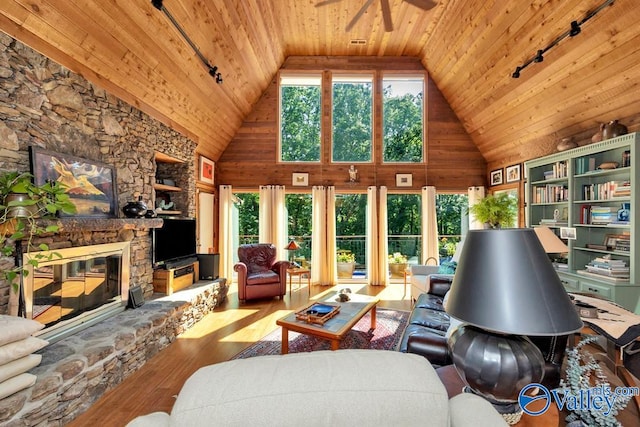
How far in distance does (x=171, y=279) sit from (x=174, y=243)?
58cm

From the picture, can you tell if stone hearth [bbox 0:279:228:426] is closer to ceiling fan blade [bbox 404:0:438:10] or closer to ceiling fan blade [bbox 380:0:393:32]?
ceiling fan blade [bbox 380:0:393:32]

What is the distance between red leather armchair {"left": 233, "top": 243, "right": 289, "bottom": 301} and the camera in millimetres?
5027

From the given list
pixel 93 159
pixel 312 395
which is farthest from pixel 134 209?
pixel 312 395

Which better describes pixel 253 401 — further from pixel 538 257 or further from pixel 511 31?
pixel 511 31

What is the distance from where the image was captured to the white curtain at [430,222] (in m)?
6.58

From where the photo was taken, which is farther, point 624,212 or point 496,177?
point 496,177

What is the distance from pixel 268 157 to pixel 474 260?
6.08 metres

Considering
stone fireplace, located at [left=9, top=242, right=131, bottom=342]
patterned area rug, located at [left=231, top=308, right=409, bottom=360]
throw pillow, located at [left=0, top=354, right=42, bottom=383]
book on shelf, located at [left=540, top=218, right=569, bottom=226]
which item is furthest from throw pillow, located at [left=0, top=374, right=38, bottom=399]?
book on shelf, located at [left=540, top=218, right=569, bottom=226]

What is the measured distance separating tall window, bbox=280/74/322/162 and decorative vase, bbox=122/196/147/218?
358 centimetres

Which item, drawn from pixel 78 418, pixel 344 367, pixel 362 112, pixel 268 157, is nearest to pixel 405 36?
pixel 362 112

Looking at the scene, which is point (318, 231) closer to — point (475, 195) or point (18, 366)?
point (475, 195)

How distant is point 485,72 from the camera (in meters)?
4.87

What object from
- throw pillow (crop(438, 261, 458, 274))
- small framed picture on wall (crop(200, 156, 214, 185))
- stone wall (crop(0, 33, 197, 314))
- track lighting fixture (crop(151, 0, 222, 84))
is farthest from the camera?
small framed picture on wall (crop(200, 156, 214, 185))

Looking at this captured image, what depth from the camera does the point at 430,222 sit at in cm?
659
